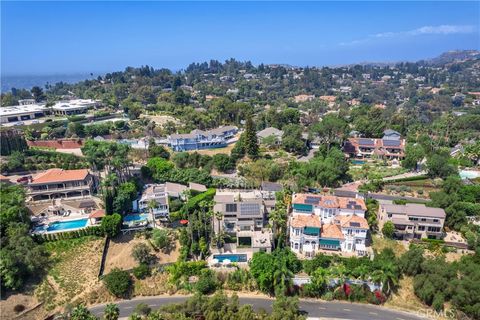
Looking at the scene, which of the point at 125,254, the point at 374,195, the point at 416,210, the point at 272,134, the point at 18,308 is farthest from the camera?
the point at 272,134

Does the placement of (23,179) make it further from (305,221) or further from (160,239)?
(305,221)

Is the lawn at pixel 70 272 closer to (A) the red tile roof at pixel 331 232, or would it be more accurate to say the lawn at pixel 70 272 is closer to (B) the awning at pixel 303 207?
(B) the awning at pixel 303 207

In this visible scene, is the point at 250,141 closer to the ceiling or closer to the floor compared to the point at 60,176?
closer to the ceiling

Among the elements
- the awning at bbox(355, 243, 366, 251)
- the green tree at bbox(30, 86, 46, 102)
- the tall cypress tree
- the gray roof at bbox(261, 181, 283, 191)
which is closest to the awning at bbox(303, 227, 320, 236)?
the awning at bbox(355, 243, 366, 251)

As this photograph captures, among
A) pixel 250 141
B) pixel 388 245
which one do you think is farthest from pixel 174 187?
pixel 388 245

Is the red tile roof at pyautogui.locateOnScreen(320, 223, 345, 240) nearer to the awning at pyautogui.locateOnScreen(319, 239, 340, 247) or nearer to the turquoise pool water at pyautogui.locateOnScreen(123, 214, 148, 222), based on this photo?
the awning at pyautogui.locateOnScreen(319, 239, 340, 247)

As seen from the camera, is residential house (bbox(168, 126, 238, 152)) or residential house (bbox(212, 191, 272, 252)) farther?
residential house (bbox(168, 126, 238, 152))

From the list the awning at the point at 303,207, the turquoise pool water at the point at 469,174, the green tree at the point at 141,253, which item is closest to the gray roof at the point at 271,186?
the awning at the point at 303,207
